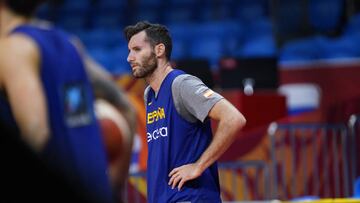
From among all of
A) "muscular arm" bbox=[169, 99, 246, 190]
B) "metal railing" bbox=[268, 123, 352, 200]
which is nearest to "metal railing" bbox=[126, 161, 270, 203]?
"metal railing" bbox=[268, 123, 352, 200]

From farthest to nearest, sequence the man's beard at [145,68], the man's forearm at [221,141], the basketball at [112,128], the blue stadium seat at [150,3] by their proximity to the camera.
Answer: the blue stadium seat at [150,3]
the man's beard at [145,68]
the man's forearm at [221,141]
the basketball at [112,128]

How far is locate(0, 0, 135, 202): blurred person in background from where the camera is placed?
8.80 ft

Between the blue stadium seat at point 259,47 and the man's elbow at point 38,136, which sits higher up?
the man's elbow at point 38,136

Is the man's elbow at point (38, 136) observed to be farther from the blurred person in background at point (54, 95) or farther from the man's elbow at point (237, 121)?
the man's elbow at point (237, 121)

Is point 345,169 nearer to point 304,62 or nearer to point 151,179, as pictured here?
point 304,62

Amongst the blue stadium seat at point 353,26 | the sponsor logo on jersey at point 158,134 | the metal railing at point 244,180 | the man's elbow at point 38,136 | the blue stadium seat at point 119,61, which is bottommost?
the metal railing at point 244,180

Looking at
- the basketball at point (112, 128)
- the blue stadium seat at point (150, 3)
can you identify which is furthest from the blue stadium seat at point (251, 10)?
the basketball at point (112, 128)

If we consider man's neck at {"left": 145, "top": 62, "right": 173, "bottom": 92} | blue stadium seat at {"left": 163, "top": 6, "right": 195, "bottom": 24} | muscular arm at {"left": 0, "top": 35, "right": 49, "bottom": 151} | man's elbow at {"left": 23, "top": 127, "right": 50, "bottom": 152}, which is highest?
muscular arm at {"left": 0, "top": 35, "right": 49, "bottom": 151}

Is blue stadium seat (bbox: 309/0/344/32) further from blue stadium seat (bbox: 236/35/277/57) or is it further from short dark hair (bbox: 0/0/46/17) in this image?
short dark hair (bbox: 0/0/46/17)

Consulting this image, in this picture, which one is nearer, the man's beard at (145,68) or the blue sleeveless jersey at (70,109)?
the blue sleeveless jersey at (70,109)

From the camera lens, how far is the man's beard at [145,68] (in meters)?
4.89

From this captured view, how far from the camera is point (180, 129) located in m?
4.73

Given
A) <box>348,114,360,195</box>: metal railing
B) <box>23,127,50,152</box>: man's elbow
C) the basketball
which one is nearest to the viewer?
<box>23,127,50,152</box>: man's elbow

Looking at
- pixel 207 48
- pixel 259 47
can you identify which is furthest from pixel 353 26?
pixel 207 48
